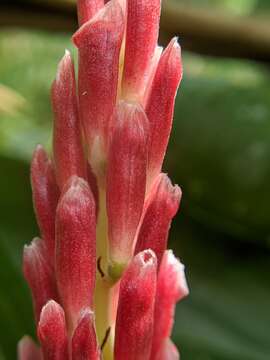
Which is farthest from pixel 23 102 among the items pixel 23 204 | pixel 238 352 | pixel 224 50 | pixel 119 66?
pixel 119 66

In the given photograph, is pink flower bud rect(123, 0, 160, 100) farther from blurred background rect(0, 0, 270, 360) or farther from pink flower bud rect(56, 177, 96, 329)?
blurred background rect(0, 0, 270, 360)

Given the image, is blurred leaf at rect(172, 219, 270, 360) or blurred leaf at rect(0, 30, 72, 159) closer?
blurred leaf at rect(172, 219, 270, 360)

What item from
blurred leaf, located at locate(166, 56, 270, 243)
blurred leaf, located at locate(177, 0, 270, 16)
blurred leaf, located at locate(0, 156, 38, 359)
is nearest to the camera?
blurred leaf, located at locate(0, 156, 38, 359)

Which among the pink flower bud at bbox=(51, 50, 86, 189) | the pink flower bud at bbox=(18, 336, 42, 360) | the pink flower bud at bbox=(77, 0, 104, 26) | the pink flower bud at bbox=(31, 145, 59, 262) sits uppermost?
the pink flower bud at bbox=(77, 0, 104, 26)

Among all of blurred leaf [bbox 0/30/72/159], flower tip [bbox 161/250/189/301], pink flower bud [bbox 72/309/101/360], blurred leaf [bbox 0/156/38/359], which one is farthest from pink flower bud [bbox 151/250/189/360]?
blurred leaf [bbox 0/30/72/159]

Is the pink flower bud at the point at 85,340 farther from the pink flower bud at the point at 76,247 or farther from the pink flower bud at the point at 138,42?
the pink flower bud at the point at 138,42

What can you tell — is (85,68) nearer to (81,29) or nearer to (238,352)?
(81,29)

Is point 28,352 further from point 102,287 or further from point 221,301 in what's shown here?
point 221,301

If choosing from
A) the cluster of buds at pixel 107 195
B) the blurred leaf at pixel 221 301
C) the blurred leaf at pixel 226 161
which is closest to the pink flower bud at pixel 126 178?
the cluster of buds at pixel 107 195
